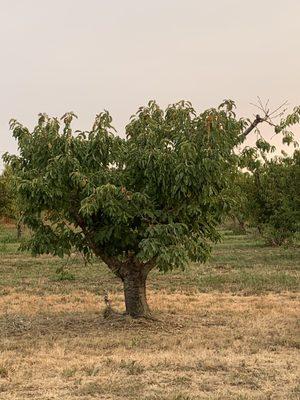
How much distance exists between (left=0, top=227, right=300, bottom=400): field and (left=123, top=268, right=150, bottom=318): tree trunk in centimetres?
43

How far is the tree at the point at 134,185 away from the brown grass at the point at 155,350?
5.43ft

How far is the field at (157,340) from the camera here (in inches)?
341

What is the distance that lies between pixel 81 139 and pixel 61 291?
843 cm

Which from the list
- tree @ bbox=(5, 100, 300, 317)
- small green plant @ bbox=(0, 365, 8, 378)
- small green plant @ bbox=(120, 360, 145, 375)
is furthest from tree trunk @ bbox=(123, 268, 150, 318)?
small green plant @ bbox=(0, 365, 8, 378)

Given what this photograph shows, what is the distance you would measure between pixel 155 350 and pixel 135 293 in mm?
3262

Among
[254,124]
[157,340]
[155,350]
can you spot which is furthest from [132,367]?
[254,124]

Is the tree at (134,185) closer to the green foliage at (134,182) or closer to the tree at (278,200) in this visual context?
the green foliage at (134,182)

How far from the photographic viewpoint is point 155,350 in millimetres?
11320

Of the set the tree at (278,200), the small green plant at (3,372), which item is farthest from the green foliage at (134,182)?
the tree at (278,200)

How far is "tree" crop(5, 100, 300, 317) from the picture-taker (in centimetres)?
1239

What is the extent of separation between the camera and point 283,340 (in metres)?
11.9

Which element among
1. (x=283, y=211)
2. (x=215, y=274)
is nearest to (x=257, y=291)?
(x=215, y=274)

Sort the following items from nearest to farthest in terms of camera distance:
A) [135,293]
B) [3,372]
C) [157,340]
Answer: [3,372]
[157,340]
[135,293]

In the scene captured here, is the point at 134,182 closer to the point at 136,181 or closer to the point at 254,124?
the point at 136,181
